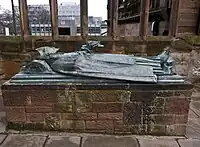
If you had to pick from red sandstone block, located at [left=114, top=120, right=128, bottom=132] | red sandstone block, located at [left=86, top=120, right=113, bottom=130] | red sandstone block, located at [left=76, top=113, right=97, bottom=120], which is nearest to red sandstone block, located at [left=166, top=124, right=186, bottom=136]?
red sandstone block, located at [left=114, top=120, right=128, bottom=132]

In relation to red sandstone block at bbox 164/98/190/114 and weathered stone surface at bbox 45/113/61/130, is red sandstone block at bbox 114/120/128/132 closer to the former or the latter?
red sandstone block at bbox 164/98/190/114

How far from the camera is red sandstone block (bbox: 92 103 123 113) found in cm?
202

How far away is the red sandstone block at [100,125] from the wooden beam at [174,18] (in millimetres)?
1990

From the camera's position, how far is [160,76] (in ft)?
6.86

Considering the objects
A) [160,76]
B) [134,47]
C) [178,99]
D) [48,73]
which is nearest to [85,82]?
[48,73]

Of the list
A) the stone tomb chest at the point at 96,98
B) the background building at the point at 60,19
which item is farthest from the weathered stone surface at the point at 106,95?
the background building at the point at 60,19

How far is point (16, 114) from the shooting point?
208 cm

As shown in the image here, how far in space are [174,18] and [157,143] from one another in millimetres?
2105

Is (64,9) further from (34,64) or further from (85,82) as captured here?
(85,82)

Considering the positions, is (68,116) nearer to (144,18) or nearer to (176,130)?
(176,130)

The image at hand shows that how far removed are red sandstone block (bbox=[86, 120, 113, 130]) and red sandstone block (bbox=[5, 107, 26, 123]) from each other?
2.09 ft

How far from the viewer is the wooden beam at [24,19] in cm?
326

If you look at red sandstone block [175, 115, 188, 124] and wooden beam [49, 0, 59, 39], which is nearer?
red sandstone block [175, 115, 188, 124]

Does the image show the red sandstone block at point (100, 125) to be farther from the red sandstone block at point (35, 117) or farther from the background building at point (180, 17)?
the background building at point (180, 17)
